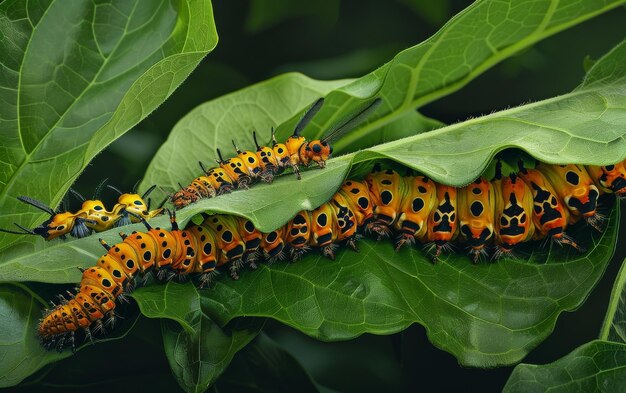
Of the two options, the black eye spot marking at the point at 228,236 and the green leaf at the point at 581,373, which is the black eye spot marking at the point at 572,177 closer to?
the green leaf at the point at 581,373

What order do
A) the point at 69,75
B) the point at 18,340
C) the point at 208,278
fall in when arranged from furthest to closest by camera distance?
1. the point at 208,278
2. the point at 69,75
3. the point at 18,340

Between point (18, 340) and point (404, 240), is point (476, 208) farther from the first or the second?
point (18, 340)

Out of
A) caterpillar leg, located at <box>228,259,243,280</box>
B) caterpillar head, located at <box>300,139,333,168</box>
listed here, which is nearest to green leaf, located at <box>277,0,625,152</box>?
caterpillar head, located at <box>300,139,333,168</box>

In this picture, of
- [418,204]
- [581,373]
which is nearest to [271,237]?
[418,204]

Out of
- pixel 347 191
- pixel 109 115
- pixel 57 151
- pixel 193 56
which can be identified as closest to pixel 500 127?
pixel 347 191

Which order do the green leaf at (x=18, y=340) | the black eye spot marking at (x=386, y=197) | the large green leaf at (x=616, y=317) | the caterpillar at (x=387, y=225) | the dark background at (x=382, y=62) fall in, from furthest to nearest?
the dark background at (x=382, y=62) < the black eye spot marking at (x=386, y=197) < the large green leaf at (x=616, y=317) < the caterpillar at (x=387, y=225) < the green leaf at (x=18, y=340)

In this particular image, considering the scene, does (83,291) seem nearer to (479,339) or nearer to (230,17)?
(479,339)

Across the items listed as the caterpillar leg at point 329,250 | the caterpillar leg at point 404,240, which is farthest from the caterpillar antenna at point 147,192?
the caterpillar leg at point 404,240
